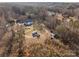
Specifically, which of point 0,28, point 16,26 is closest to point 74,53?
point 16,26

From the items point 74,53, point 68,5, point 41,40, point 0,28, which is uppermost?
point 68,5

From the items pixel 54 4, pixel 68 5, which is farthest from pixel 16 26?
pixel 68 5

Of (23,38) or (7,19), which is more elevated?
(7,19)

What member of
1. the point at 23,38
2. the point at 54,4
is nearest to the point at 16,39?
the point at 23,38

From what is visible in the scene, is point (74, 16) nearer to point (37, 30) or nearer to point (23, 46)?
point (37, 30)

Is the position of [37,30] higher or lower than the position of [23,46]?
higher

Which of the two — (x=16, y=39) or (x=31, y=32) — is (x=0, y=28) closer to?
(x=16, y=39)

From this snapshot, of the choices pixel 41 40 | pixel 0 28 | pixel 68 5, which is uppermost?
pixel 68 5
